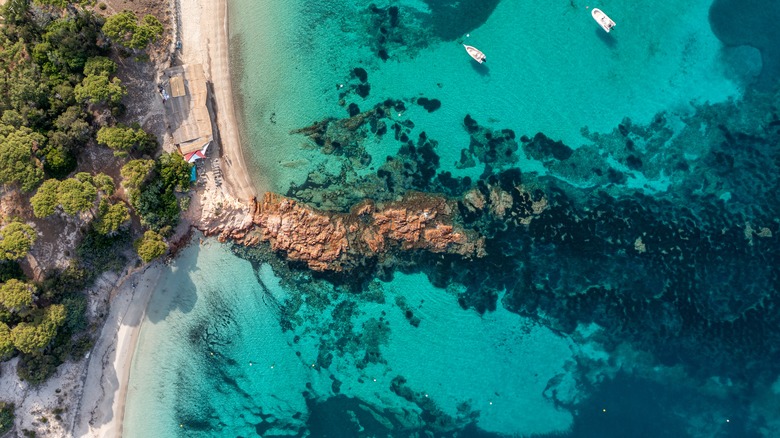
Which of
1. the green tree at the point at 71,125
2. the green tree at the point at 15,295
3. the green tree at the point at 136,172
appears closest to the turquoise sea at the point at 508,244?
the green tree at the point at 136,172

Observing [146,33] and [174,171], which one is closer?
[146,33]

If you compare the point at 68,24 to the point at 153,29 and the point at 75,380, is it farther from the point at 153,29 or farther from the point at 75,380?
the point at 75,380

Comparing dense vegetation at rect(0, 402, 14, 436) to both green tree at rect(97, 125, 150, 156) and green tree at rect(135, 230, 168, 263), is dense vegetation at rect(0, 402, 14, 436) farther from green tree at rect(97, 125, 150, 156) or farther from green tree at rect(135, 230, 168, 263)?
green tree at rect(97, 125, 150, 156)

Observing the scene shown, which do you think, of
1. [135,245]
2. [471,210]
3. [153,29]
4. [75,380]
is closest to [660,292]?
[471,210]

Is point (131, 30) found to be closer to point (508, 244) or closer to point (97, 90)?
point (97, 90)

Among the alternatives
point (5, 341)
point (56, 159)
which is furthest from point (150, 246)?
point (5, 341)

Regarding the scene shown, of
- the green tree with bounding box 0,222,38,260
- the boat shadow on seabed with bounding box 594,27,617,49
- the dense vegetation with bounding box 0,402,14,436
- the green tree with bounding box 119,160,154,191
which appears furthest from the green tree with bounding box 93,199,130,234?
the boat shadow on seabed with bounding box 594,27,617,49

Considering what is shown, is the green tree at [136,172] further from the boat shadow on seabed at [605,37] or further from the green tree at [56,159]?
the boat shadow on seabed at [605,37]
